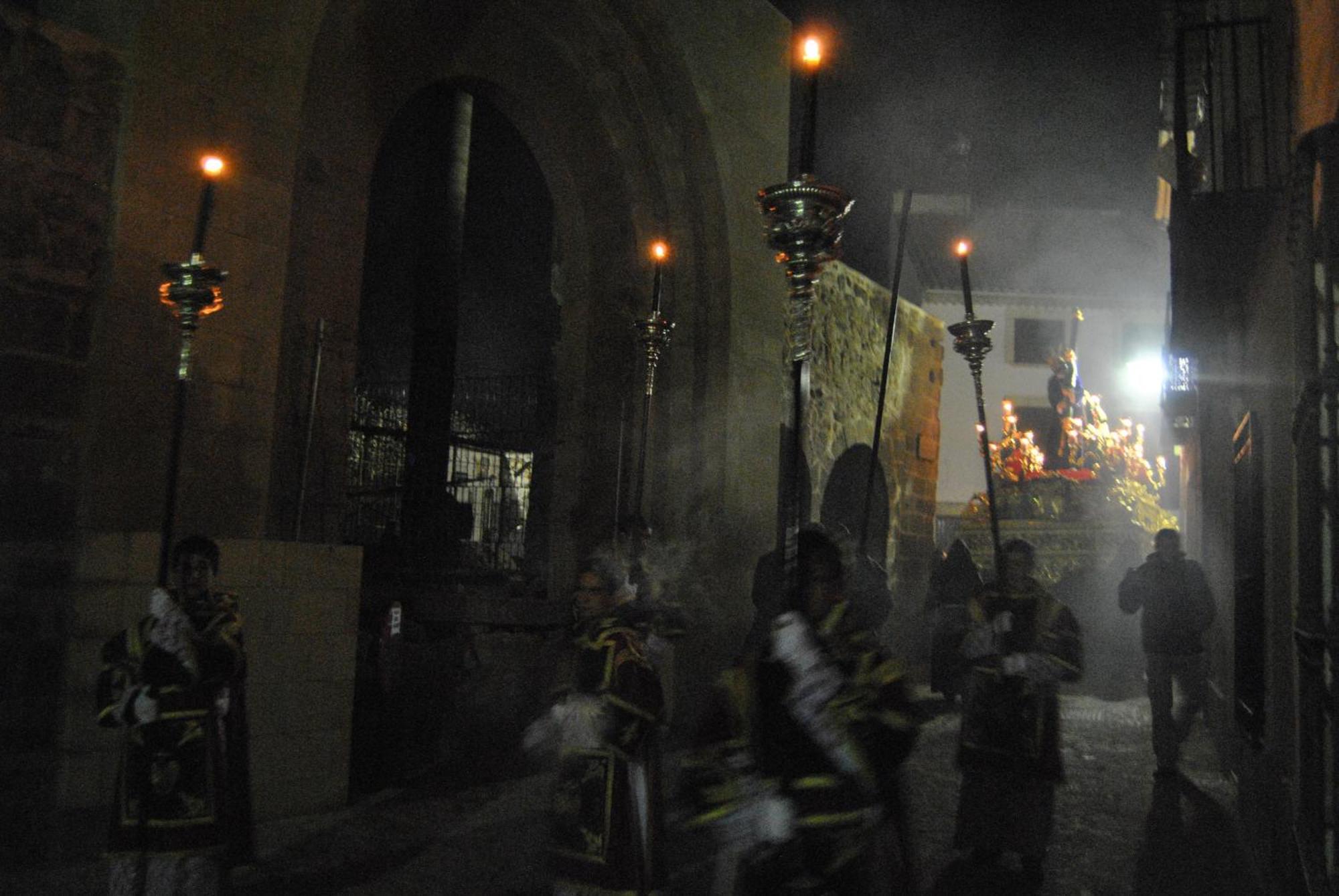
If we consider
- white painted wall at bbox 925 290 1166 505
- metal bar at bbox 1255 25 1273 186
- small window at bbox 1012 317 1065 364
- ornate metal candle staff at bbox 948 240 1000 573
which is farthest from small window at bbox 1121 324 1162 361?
ornate metal candle staff at bbox 948 240 1000 573

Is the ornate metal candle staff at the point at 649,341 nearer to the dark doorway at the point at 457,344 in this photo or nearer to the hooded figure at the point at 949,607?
the dark doorway at the point at 457,344

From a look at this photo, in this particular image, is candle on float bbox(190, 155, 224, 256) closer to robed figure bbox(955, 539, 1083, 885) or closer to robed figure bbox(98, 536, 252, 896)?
robed figure bbox(98, 536, 252, 896)

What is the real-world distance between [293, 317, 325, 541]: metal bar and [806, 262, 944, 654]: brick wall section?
20.8 ft

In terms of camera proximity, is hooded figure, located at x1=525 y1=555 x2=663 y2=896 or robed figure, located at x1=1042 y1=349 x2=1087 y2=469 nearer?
hooded figure, located at x1=525 y1=555 x2=663 y2=896

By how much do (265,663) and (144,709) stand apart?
2021 millimetres

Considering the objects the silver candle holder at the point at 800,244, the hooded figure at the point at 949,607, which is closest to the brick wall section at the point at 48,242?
the silver candle holder at the point at 800,244

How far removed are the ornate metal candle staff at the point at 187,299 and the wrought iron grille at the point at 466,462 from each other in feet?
15.3

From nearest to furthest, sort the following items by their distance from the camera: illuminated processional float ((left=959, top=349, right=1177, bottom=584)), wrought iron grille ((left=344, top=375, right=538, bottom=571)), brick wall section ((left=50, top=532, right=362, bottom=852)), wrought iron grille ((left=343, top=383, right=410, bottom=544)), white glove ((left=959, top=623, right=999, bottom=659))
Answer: brick wall section ((left=50, top=532, right=362, bottom=852)) < white glove ((left=959, top=623, right=999, bottom=659)) < wrought iron grille ((left=343, top=383, right=410, bottom=544)) < wrought iron grille ((left=344, top=375, right=538, bottom=571)) < illuminated processional float ((left=959, top=349, right=1177, bottom=584))

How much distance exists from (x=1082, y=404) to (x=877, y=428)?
1607 centimetres

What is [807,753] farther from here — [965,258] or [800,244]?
[965,258]

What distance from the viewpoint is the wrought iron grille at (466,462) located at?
1148 centimetres

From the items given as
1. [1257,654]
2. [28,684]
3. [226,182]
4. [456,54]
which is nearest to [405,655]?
[28,684]

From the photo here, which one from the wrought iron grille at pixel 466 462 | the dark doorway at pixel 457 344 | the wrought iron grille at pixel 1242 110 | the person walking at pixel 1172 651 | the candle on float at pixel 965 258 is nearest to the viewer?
the candle on float at pixel 965 258

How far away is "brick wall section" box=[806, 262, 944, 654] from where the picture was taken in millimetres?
13484
